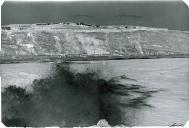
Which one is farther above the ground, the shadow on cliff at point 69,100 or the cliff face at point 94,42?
the cliff face at point 94,42

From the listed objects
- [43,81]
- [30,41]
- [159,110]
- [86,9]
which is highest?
[86,9]

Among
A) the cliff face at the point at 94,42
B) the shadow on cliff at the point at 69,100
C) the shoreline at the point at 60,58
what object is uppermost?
the cliff face at the point at 94,42

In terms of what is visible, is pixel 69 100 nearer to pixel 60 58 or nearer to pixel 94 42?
pixel 60 58

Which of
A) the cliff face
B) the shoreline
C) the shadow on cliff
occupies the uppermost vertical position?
the cliff face

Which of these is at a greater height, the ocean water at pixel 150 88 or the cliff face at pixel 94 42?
the cliff face at pixel 94 42

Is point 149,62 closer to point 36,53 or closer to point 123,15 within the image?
point 123,15

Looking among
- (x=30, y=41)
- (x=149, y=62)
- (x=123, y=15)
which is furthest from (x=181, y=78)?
(x=30, y=41)

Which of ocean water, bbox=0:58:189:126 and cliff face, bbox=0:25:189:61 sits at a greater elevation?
cliff face, bbox=0:25:189:61
